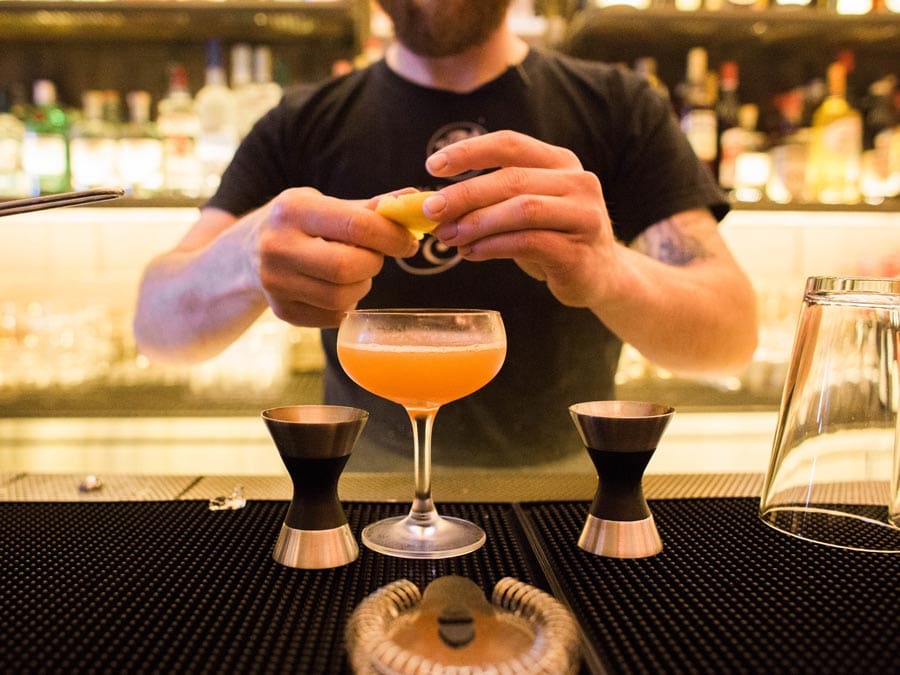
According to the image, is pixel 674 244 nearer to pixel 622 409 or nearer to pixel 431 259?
pixel 431 259

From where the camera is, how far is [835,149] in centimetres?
216

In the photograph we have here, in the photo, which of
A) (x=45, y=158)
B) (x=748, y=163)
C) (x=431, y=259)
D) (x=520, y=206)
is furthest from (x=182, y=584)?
(x=748, y=163)

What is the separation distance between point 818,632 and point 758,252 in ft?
7.13

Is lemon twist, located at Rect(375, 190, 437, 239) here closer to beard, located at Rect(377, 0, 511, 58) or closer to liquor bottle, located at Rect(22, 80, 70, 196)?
beard, located at Rect(377, 0, 511, 58)

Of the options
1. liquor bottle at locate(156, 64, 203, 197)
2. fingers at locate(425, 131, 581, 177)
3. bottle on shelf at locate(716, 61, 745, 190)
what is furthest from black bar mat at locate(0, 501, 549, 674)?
bottle on shelf at locate(716, 61, 745, 190)

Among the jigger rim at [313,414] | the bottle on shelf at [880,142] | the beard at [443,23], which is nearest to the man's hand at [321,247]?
the jigger rim at [313,414]

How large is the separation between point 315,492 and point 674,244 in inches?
39.8

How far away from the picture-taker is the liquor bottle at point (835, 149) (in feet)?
7.02

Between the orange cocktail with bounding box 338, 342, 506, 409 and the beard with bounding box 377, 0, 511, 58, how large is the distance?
2.72ft

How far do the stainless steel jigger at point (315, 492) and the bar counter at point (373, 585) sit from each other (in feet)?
0.05

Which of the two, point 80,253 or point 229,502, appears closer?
point 229,502

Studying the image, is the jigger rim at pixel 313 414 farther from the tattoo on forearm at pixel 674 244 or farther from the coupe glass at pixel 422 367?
the tattoo on forearm at pixel 674 244

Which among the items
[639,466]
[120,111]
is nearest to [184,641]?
[639,466]

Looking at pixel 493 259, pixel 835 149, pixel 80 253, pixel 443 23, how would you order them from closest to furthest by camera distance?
pixel 493 259 → pixel 443 23 → pixel 835 149 → pixel 80 253
